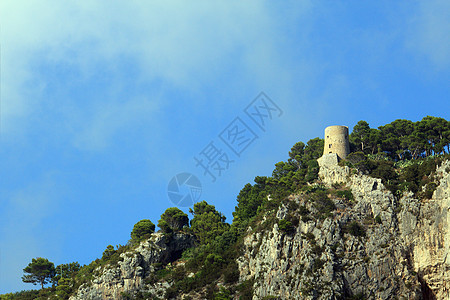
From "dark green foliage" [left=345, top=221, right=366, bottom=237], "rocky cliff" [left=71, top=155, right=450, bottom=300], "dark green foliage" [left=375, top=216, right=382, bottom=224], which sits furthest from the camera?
"dark green foliage" [left=375, top=216, right=382, bottom=224]

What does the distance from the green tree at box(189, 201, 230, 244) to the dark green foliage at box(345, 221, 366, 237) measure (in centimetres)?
2836

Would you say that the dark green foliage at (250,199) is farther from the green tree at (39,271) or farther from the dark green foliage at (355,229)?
the green tree at (39,271)

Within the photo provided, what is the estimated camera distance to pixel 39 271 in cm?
9638

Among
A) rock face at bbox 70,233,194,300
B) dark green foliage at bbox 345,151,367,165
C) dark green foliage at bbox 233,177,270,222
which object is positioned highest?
dark green foliage at bbox 233,177,270,222

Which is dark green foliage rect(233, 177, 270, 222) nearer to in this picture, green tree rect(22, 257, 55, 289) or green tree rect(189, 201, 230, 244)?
green tree rect(189, 201, 230, 244)

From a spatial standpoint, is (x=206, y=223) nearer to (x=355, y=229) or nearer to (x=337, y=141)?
(x=337, y=141)

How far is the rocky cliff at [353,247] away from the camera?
63531 mm

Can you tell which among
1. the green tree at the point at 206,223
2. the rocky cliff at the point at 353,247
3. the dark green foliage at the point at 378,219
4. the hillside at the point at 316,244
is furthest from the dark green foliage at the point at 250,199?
the dark green foliage at the point at 378,219

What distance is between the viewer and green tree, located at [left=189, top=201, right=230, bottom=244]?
89.6 metres

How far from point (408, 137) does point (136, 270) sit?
2228 inches

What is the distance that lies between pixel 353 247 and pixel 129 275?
38.7m

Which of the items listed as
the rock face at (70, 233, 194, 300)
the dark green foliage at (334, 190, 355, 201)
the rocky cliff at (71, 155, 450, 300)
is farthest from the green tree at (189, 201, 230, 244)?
the dark green foliage at (334, 190, 355, 201)

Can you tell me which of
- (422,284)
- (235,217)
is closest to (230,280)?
(235,217)

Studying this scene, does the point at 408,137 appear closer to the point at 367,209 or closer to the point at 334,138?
the point at 334,138
